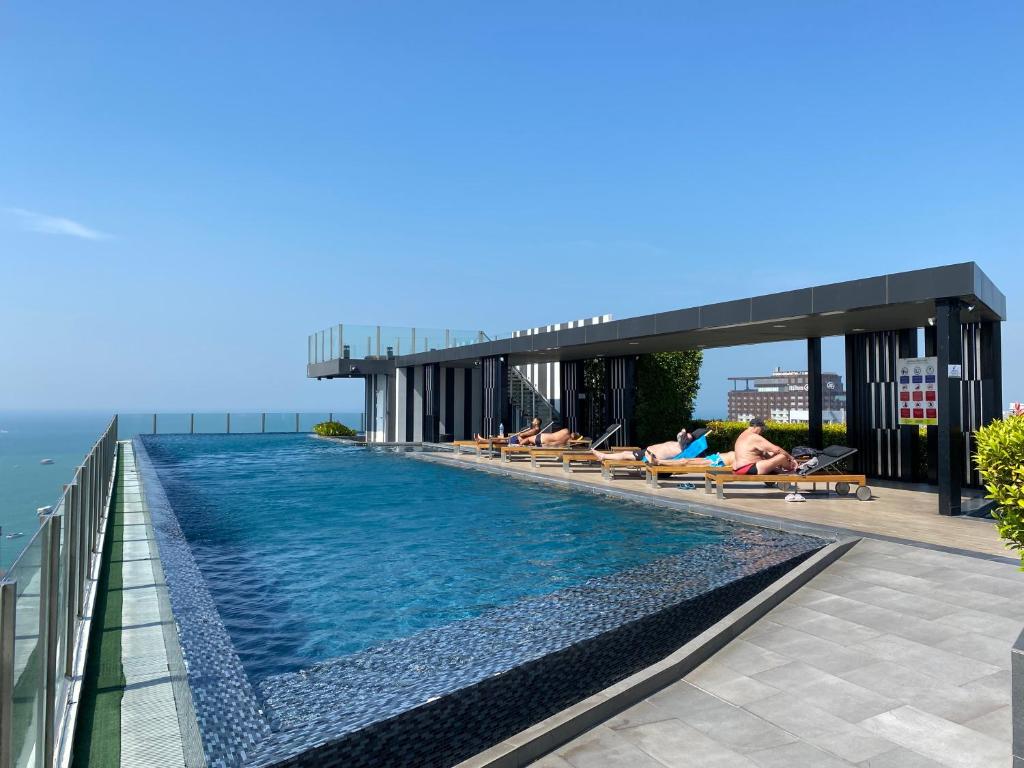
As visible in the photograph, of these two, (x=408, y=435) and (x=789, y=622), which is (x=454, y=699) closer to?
(x=789, y=622)

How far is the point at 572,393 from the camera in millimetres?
22062

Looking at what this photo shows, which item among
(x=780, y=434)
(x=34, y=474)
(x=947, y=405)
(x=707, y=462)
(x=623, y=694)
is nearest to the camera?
(x=623, y=694)

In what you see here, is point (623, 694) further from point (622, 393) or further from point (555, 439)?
point (622, 393)

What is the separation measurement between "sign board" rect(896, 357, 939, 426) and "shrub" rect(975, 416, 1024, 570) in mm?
6656

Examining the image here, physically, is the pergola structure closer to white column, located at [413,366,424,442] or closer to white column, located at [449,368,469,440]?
white column, located at [413,366,424,442]

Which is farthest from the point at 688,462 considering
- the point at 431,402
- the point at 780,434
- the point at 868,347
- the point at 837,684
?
the point at 431,402

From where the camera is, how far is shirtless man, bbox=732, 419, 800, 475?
1084 cm

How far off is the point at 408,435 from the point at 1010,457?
77.3 feet

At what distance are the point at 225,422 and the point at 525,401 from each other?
2012 centimetres

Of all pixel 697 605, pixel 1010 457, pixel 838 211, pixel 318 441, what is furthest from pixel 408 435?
pixel 1010 457

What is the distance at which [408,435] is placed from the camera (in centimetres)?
2594

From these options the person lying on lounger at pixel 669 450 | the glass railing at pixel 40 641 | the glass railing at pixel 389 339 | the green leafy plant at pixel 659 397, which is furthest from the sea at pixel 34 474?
the green leafy plant at pixel 659 397

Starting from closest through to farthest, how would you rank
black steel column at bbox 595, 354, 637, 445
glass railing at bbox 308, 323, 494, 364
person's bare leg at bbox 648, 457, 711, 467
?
person's bare leg at bbox 648, 457, 711, 467
black steel column at bbox 595, 354, 637, 445
glass railing at bbox 308, 323, 494, 364

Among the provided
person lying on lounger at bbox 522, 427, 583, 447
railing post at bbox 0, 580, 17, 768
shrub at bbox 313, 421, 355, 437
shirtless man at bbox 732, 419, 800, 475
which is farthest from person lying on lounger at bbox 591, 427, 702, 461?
shrub at bbox 313, 421, 355, 437
